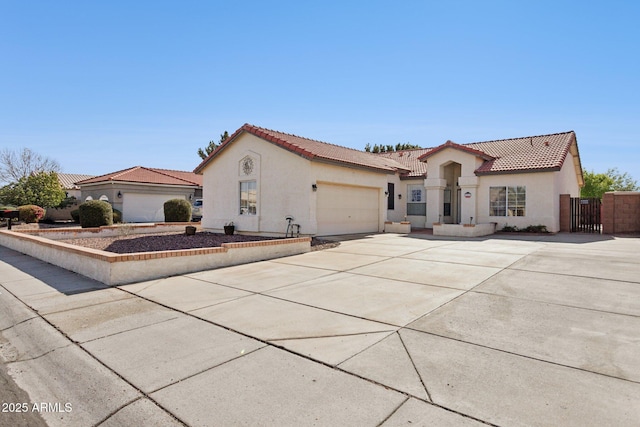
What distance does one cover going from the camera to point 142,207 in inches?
1183

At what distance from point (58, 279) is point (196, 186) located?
25.7m

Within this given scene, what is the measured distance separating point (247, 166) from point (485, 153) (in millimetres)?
13780

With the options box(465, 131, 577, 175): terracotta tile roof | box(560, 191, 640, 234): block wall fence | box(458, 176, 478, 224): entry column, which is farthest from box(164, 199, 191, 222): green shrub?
box(560, 191, 640, 234): block wall fence

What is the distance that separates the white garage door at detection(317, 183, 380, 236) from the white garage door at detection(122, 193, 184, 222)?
19453mm

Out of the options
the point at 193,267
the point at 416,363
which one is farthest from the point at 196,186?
the point at 416,363

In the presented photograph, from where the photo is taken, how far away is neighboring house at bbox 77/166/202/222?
28.9 m

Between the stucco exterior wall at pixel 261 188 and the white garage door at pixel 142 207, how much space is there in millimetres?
12213

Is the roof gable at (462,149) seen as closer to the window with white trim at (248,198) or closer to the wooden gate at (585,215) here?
the wooden gate at (585,215)

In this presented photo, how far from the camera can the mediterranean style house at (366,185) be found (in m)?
16.4

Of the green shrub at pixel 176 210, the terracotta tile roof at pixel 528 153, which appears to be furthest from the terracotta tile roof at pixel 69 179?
the terracotta tile roof at pixel 528 153

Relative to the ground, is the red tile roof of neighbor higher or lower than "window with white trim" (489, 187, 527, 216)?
higher

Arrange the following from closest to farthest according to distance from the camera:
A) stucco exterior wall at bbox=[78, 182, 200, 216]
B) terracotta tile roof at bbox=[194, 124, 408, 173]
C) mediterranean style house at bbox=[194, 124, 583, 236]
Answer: terracotta tile roof at bbox=[194, 124, 408, 173] < mediterranean style house at bbox=[194, 124, 583, 236] < stucco exterior wall at bbox=[78, 182, 200, 216]

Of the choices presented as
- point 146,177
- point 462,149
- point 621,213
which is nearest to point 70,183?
point 146,177

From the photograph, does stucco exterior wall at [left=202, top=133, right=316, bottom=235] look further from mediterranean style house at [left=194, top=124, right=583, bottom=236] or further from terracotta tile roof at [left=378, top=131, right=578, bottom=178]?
terracotta tile roof at [left=378, top=131, right=578, bottom=178]
